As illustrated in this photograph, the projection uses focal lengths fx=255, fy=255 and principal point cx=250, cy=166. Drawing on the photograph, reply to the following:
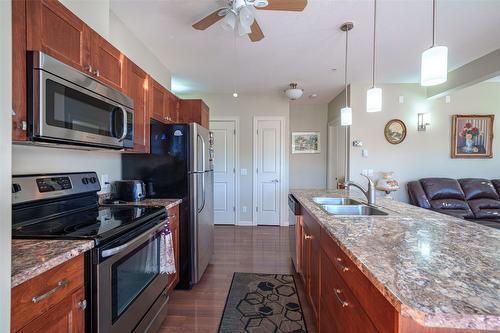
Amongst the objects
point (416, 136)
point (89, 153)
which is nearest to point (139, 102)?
point (89, 153)

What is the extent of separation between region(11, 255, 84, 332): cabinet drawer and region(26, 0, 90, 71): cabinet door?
101 cm

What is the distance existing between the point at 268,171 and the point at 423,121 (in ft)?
9.29

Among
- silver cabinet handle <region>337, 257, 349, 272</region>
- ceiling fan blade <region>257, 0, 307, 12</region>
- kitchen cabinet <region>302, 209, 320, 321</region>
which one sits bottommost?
kitchen cabinet <region>302, 209, 320, 321</region>

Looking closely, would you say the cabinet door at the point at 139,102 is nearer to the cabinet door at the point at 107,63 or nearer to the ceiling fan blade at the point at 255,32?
the cabinet door at the point at 107,63

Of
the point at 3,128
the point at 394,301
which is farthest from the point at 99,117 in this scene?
the point at 394,301

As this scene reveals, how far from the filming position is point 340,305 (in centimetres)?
119

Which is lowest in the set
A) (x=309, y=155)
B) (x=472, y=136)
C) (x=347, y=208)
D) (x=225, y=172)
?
(x=347, y=208)

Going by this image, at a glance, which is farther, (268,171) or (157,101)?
(268,171)

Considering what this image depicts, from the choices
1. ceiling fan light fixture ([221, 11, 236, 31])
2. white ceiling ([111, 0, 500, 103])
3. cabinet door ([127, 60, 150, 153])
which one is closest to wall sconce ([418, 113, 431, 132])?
white ceiling ([111, 0, 500, 103])

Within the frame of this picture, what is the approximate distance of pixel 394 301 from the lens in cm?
67

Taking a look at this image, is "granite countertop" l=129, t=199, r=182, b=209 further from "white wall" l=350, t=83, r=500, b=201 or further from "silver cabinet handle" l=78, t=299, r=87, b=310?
"white wall" l=350, t=83, r=500, b=201

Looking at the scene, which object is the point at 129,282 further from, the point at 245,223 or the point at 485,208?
the point at 485,208

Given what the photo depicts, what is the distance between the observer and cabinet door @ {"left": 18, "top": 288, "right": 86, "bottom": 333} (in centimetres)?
92

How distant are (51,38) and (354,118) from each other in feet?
13.8
